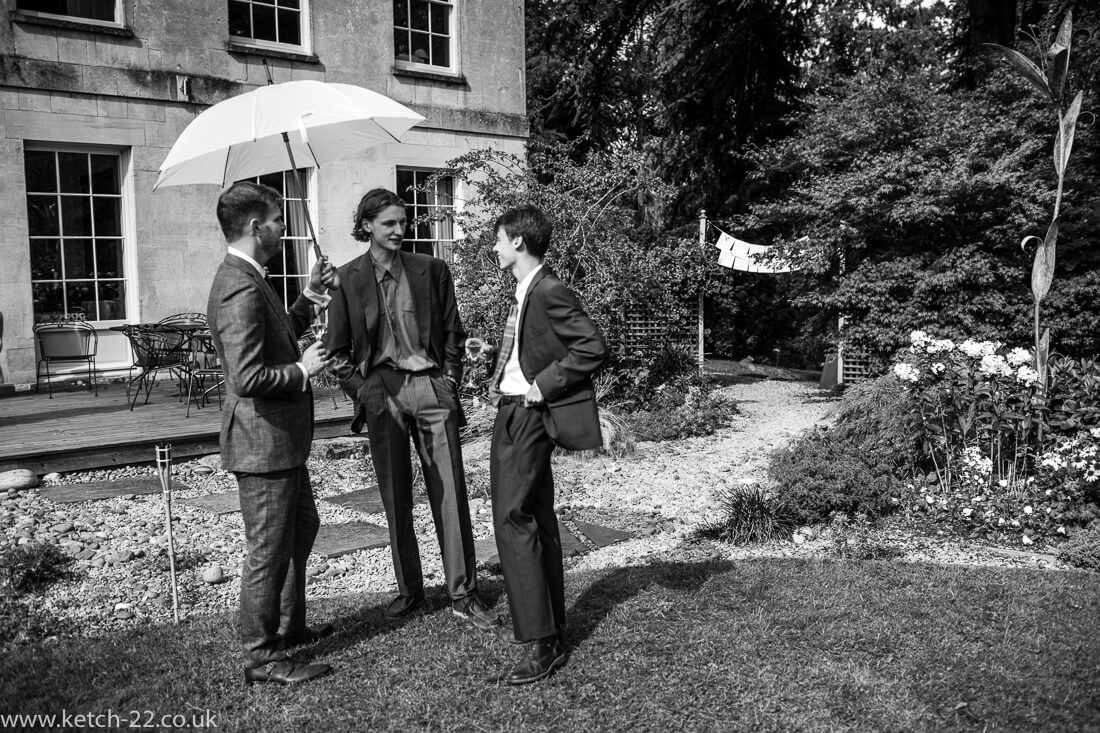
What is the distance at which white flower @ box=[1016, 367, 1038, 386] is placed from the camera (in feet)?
19.9

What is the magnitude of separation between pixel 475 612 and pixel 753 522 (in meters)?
2.32

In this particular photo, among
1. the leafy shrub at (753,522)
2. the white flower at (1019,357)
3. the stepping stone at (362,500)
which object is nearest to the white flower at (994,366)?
the white flower at (1019,357)

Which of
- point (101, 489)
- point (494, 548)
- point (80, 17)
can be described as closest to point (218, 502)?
point (101, 489)

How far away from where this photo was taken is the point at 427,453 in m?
4.34

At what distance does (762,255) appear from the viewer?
1237cm

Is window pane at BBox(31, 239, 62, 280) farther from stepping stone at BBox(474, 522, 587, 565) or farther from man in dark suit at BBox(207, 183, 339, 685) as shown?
man in dark suit at BBox(207, 183, 339, 685)

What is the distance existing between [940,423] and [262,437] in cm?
502

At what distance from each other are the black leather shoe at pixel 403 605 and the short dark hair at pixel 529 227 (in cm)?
184

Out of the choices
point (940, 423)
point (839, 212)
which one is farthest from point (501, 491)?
point (839, 212)

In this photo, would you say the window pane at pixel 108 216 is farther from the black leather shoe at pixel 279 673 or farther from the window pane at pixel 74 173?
the black leather shoe at pixel 279 673

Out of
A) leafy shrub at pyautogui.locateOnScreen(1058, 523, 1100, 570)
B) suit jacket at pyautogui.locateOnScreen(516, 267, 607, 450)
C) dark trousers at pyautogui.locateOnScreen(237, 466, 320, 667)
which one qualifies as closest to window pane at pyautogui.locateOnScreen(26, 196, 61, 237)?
dark trousers at pyautogui.locateOnScreen(237, 466, 320, 667)

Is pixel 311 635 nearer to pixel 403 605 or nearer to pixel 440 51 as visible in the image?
pixel 403 605

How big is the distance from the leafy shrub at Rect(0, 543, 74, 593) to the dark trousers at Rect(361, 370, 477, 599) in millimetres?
2144

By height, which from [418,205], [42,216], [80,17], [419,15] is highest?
[419,15]
